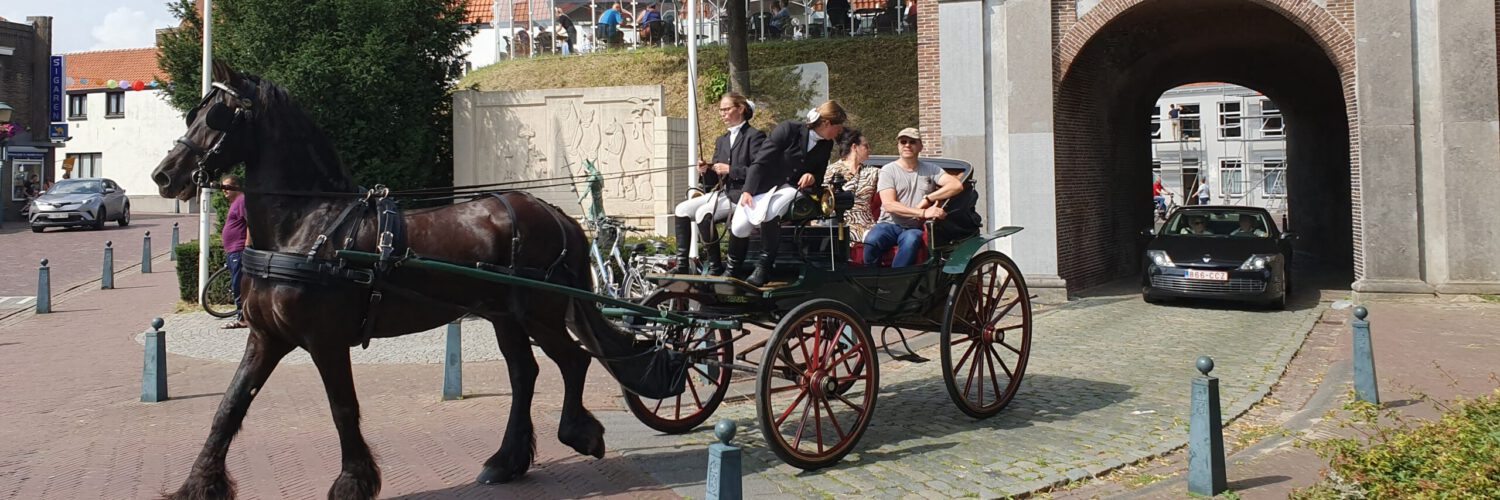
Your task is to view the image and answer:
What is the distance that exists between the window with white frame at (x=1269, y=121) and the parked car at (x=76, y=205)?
47.7m

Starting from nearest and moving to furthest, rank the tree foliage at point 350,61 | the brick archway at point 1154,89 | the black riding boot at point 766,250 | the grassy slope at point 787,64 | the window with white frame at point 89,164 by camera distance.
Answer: the black riding boot at point 766,250 → the brick archway at point 1154,89 → the tree foliage at point 350,61 → the grassy slope at point 787,64 → the window with white frame at point 89,164

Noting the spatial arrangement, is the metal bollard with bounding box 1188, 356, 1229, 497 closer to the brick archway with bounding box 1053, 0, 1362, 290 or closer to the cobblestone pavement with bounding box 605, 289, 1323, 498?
the cobblestone pavement with bounding box 605, 289, 1323, 498

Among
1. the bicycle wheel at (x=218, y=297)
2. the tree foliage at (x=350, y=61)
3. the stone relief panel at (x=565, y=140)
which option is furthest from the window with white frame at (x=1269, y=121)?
the bicycle wheel at (x=218, y=297)

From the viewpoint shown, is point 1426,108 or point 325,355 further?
point 1426,108

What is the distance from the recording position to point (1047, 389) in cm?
877

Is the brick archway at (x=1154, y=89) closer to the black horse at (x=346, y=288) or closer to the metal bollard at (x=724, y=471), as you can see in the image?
the black horse at (x=346, y=288)

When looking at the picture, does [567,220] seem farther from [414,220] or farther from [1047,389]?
[1047,389]

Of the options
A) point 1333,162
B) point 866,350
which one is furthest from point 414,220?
point 1333,162

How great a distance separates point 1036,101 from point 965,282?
8975mm

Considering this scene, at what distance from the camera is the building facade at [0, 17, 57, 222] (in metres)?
38.6

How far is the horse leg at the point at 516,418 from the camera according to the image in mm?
6035

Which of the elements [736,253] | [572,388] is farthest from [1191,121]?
[572,388]

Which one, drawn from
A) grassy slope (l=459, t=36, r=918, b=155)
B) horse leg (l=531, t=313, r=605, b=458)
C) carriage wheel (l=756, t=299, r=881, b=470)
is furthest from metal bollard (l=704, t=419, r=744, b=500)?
grassy slope (l=459, t=36, r=918, b=155)

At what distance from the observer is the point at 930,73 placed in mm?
16141
